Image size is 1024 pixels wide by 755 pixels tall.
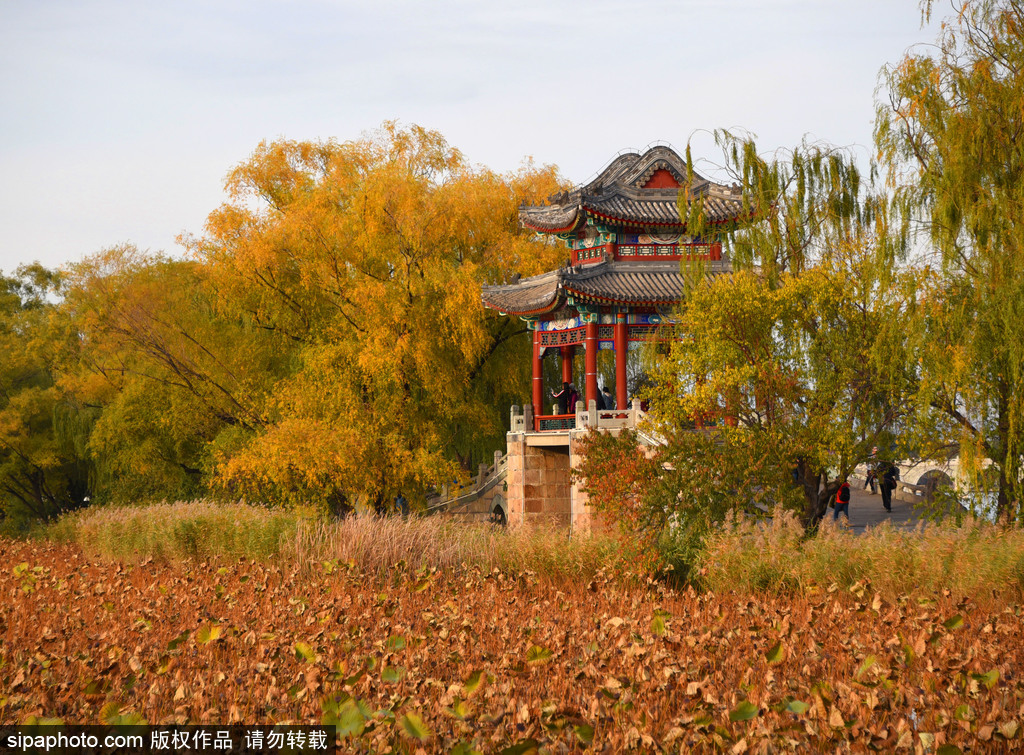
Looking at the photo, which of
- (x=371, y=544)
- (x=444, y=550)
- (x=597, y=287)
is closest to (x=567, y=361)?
(x=597, y=287)

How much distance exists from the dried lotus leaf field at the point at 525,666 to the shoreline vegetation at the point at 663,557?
0.59 metres

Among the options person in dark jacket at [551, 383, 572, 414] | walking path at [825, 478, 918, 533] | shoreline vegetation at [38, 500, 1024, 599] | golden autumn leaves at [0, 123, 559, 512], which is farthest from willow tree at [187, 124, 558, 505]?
walking path at [825, 478, 918, 533]

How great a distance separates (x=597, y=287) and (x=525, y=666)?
15.2 metres

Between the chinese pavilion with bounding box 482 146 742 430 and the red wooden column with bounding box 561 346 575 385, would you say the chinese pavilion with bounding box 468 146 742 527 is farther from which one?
the red wooden column with bounding box 561 346 575 385

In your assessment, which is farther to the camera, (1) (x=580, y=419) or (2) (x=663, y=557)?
(1) (x=580, y=419)

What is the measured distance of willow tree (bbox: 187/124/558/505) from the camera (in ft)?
65.6

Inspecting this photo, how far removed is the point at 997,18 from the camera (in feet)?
39.9

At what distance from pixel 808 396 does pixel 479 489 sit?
11058 mm

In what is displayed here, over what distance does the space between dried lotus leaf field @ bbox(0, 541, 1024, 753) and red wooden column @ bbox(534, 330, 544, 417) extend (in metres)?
12.6

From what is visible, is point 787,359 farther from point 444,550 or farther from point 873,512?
point 873,512

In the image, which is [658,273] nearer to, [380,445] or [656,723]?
[380,445]

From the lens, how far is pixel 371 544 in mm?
10625

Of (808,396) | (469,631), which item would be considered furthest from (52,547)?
(808,396)

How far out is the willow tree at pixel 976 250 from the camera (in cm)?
1144
